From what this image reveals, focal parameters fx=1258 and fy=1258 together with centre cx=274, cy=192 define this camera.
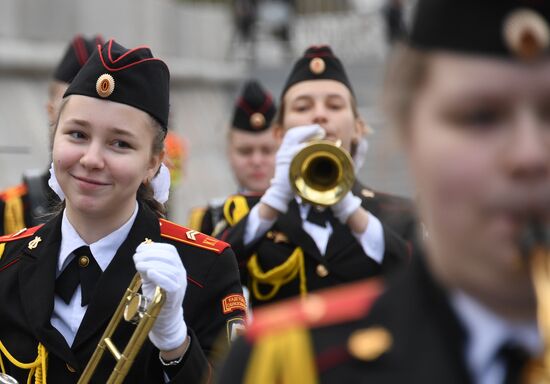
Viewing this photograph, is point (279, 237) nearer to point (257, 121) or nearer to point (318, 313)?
point (257, 121)

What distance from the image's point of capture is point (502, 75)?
1664 mm

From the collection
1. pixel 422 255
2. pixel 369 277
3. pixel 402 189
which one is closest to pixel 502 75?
pixel 422 255

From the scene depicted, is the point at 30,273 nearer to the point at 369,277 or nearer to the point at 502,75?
the point at 369,277

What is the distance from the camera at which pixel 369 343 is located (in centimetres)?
171

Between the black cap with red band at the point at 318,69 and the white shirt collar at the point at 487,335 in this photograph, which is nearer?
the white shirt collar at the point at 487,335

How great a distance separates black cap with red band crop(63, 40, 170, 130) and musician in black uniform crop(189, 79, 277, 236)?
2.24 metres

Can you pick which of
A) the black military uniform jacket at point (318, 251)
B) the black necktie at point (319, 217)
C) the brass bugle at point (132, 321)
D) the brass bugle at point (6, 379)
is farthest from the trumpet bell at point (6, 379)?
the black necktie at point (319, 217)

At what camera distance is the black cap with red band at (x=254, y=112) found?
23.1ft

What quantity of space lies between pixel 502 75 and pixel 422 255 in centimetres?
28

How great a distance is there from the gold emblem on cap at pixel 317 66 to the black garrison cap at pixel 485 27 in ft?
11.5

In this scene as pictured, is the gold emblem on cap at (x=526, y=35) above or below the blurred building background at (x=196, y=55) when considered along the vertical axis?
above

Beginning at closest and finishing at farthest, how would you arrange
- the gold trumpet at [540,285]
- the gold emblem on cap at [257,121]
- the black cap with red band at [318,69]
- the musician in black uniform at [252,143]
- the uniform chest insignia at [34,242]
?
the gold trumpet at [540,285] → the uniform chest insignia at [34,242] → the black cap with red band at [318,69] → the musician in black uniform at [252,143] → the gold emblem on cap at [257,121]

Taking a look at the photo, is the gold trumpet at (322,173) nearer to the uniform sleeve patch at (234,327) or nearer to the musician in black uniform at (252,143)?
the uniform sleeve patch at (234,327)

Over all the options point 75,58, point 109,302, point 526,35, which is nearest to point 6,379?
point 109,302
